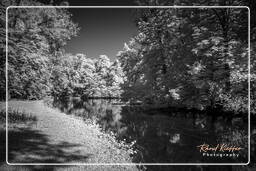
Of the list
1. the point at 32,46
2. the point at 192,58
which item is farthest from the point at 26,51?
the point at 192,58

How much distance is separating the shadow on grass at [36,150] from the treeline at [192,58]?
21.6ft

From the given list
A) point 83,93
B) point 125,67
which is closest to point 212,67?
point 125,67

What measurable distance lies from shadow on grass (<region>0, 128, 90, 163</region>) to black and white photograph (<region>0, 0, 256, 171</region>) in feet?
0.12

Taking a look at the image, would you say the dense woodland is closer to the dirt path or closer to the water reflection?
the water reflection

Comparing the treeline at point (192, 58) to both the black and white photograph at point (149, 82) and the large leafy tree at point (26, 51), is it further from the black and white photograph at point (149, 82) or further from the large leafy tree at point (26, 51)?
the large leafy tree at point (26, 51)

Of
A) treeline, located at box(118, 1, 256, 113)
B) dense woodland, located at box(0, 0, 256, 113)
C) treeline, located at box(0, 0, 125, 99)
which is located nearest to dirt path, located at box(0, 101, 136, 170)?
treeline, located at box(0, 0, 125, 99)

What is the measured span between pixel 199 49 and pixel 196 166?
6422 mm

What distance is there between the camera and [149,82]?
763 inches

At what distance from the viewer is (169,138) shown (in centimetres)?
1505

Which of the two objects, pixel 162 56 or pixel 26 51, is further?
pixel 162 56

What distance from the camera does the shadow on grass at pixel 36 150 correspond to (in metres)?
7.32

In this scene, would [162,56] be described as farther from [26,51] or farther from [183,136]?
[26,51]

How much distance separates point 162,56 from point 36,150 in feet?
48.0

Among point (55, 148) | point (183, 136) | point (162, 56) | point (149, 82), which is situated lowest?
point (183, 136)
